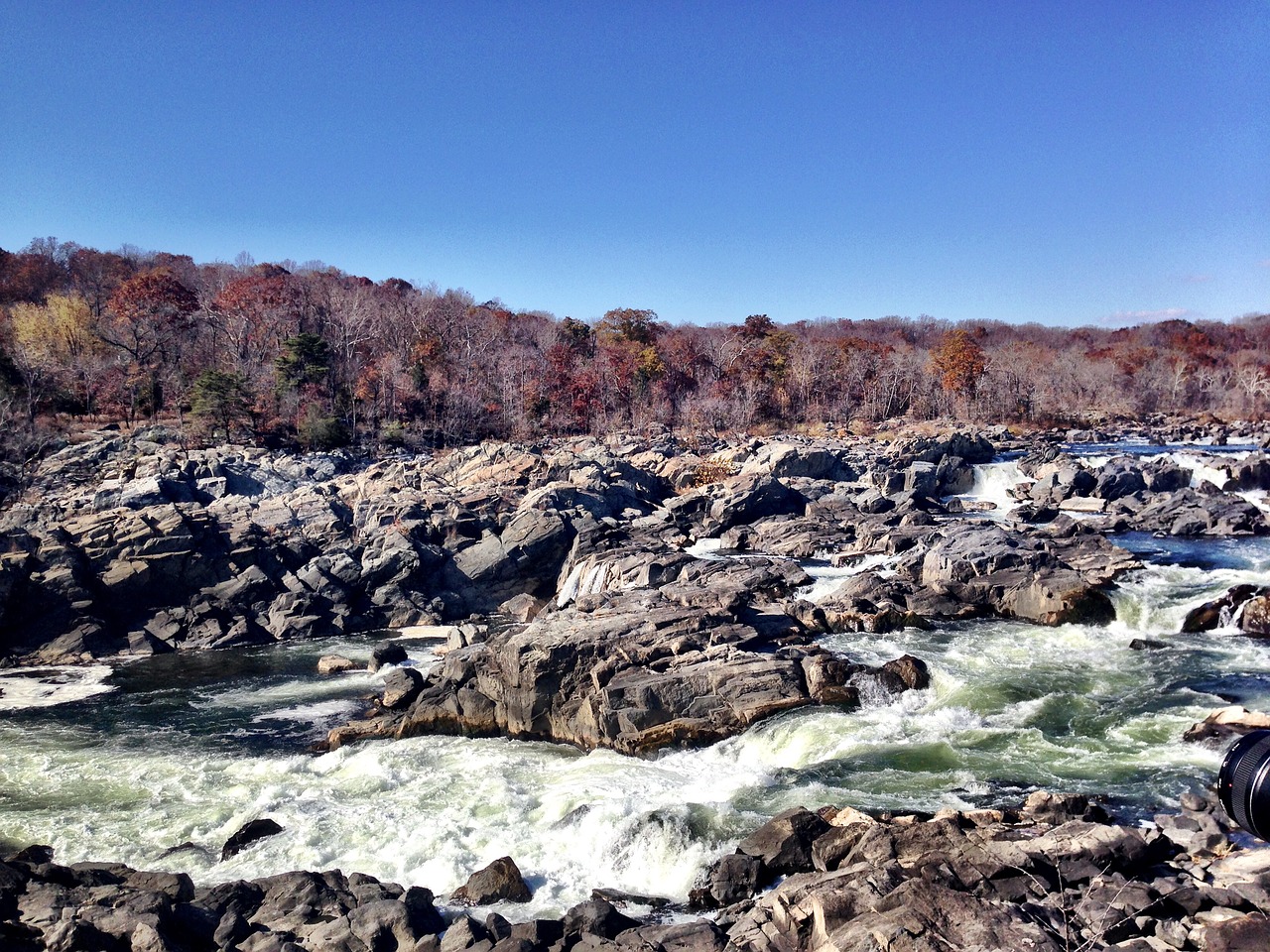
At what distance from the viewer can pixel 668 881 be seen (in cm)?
Answer: 1193

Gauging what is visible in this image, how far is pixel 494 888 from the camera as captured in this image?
38.4 ft

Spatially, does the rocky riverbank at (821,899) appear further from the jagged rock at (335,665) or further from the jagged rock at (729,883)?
the jagged rock at (335,665)

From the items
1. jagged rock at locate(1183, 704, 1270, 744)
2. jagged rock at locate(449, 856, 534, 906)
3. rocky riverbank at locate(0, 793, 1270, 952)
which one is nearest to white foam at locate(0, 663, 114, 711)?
rocky riverbank at locate(0, 793, 1270, 952)

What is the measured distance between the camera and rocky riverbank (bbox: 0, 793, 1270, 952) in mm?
8672

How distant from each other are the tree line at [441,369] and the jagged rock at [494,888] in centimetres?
3611

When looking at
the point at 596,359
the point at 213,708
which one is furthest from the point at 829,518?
the point at 596,359

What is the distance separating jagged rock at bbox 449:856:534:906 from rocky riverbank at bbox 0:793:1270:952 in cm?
2

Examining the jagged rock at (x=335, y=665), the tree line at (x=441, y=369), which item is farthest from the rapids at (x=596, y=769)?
the tree line at (x=441, y=369)

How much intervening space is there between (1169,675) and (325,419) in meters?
39.2

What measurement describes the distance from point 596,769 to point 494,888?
4234mm

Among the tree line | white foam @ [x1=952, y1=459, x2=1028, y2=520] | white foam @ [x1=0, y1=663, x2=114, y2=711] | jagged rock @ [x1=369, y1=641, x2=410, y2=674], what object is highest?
the tree line

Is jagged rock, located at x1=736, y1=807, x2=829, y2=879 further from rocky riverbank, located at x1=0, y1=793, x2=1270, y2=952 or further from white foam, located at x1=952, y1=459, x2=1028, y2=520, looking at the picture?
white foam, located at x1=952, y1=459, x2=1028, y2=520

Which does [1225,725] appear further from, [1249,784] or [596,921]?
[596,921]

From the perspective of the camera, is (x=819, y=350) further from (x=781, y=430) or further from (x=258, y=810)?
(x=258, y=810)
